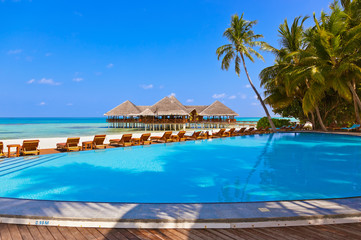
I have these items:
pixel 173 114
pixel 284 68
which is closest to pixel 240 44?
pixel 284 68

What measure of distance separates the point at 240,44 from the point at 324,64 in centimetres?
703

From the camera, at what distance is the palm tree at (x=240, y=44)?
19.7 metres

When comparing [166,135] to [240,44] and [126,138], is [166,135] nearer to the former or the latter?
[126,138]

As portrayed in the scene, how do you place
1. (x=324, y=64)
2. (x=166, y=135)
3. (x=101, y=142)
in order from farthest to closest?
(x=324, y=64), (x=166, y=135), (x=101, y=142)

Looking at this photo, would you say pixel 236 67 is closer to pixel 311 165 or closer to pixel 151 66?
pixel 311 165

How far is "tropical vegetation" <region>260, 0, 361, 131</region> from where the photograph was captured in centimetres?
1376

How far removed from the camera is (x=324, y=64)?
47.9 feet

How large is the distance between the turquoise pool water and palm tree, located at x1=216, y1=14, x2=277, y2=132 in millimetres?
12380

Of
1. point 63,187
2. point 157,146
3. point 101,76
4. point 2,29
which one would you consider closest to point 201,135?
point 157,146

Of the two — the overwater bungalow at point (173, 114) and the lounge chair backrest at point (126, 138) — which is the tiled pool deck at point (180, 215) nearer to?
the lounge chair backrest at point (126, 138)

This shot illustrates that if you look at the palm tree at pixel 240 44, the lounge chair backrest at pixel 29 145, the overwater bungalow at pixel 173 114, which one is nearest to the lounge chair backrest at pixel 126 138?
the lounge chair backrest at pixel 29 145

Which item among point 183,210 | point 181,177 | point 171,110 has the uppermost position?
point 171,110

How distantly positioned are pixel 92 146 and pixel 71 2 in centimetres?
4551

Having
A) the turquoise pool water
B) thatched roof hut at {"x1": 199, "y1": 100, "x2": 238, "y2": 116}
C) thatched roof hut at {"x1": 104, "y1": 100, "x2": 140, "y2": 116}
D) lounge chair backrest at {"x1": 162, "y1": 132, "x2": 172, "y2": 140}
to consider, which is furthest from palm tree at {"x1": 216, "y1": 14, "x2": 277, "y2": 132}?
thatched roof hut at {"x1": 104, "y1": 100, "x2": 140, "y2": 116}
